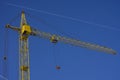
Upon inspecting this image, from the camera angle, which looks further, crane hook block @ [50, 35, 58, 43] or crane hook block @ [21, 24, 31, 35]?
crane hook block @ [50, 35, 58, 43]

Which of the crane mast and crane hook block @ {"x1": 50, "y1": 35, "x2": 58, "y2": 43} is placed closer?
the crane mast

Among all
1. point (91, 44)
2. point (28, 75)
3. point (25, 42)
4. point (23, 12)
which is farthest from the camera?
point (91, 44)

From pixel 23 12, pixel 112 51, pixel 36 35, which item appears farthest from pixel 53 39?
pixel 112 51

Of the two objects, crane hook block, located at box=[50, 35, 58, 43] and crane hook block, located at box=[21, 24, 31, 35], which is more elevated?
crane hook block, located at box=[21, 24, 31, 35]

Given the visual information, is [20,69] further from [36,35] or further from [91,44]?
[91,44]

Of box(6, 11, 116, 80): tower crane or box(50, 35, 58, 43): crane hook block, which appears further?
box(50, 35, 58, 43): crane hook block

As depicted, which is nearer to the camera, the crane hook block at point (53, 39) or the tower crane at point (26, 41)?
the tower crane at point (26, 41)

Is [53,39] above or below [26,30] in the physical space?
below

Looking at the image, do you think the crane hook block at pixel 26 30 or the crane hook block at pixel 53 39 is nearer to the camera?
the crane hook block at pixel 26 30

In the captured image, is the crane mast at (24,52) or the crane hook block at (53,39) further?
the crane hook block at (53,39)

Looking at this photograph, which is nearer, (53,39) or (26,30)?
(26,30)

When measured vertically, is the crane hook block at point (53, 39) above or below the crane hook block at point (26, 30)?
below

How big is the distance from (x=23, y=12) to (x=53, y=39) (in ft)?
27.7

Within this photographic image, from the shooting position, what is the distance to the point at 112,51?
77.1m
